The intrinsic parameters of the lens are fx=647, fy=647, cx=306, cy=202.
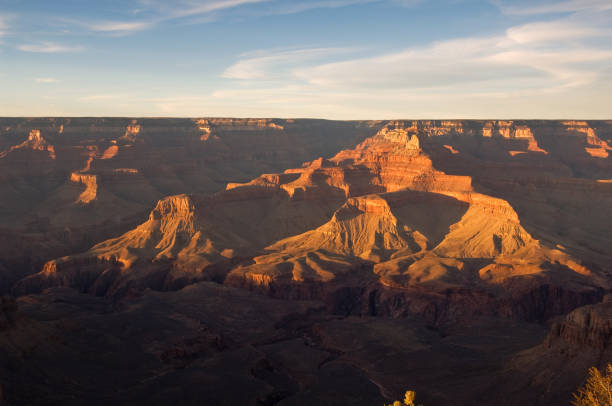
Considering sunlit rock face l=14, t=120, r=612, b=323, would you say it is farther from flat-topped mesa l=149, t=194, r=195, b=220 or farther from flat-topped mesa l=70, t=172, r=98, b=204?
flat-topped mesa l=70, t=172, r=98, b=204

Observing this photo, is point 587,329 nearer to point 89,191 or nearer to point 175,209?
point 175,209

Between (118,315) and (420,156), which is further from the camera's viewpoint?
(420,156)

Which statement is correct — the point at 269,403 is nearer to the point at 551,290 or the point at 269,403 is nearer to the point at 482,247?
the point at 551,290

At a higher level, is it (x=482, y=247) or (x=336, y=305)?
(x=482, y=247)

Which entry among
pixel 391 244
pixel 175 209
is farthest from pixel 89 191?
pixel 391 244

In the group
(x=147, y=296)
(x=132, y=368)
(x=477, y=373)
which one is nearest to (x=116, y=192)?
(x=147, y=296)
